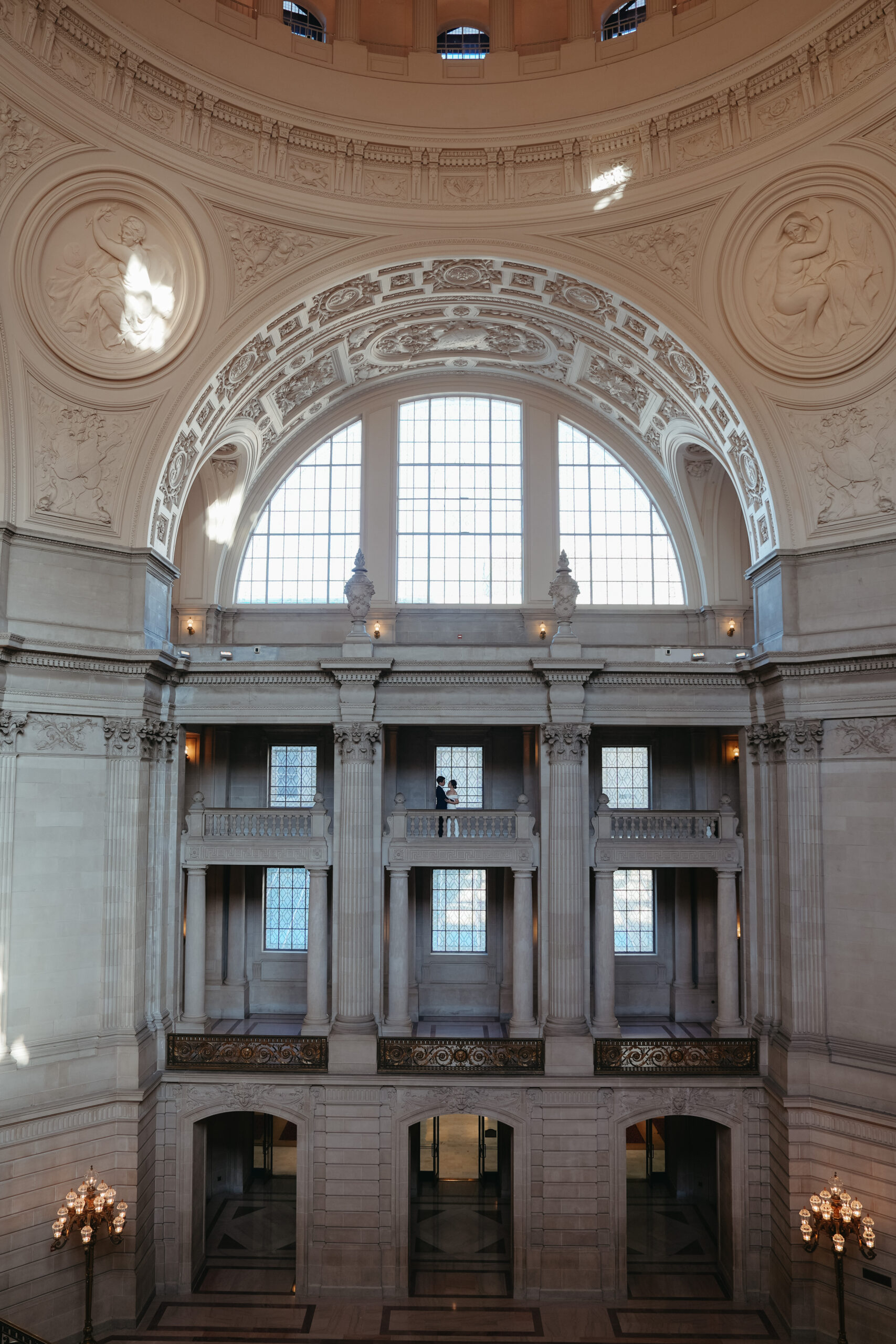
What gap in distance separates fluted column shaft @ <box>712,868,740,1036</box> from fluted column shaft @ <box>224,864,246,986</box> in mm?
11277

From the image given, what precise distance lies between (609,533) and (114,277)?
45.3 ft

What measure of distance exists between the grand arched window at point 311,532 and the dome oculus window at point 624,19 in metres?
10.9

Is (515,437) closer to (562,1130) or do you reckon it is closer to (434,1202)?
(562,1130)

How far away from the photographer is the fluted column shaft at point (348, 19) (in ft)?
67.2

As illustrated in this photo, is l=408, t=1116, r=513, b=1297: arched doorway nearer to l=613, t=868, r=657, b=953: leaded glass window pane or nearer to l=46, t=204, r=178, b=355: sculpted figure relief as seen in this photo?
l=613, t=868, r=657, b=953: leaded glass window pane

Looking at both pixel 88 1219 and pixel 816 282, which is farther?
pixel 816 282

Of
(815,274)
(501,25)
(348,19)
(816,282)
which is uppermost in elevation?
(501,25)

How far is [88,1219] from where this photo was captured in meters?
16.5

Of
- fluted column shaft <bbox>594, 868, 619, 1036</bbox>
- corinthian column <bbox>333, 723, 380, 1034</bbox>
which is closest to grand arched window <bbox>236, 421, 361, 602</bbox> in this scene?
corinthian column <bbox>333, 723, 380, 1034</bbox>

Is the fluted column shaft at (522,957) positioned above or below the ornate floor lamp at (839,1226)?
above

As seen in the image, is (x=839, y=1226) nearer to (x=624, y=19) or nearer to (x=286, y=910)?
(x=286, y=910)

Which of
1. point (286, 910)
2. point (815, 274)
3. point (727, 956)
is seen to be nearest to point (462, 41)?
point (815, 274)

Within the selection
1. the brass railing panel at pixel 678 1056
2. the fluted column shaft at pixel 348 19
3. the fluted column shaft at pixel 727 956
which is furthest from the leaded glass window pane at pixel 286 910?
the fluted column shaft at pixel 348 19

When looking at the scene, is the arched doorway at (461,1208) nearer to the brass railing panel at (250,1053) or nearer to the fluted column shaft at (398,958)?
the fluted column shaft at (398,958)
